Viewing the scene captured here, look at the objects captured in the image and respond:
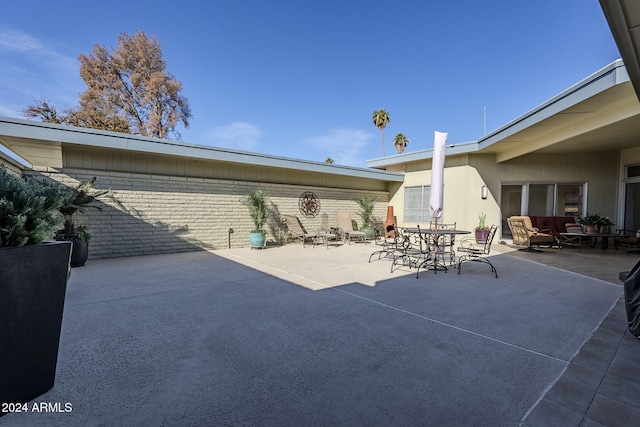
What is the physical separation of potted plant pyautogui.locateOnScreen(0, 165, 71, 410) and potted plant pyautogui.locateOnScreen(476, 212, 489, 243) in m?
11.3

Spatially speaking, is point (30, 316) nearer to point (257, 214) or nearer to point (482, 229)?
point (257, 214)

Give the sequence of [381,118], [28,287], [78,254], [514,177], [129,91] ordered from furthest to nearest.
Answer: [381,118] → [129,91] → [514,177] → [78,254] → [28,287]

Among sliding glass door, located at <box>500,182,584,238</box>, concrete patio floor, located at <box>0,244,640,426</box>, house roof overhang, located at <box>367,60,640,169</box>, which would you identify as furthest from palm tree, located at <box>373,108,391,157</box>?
concrete patio floor, located at <box>0,244,640,426</box>

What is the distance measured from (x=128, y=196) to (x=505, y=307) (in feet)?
28.0

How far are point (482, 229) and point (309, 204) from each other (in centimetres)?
641

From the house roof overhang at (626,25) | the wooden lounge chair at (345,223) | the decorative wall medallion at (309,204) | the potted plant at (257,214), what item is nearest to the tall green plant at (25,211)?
the house roof overhang at (626,25)

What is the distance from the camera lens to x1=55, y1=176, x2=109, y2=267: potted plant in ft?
20.1

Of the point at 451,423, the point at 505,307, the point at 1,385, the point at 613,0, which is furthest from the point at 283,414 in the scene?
the point at 613,0

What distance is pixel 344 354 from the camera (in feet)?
8.06

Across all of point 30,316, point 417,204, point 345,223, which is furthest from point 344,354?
point 417,204

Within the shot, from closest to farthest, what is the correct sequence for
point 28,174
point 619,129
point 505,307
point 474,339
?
1. point 474,339
2. point 505,307
3. point 28,174
4. point 619,129

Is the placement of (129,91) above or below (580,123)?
above

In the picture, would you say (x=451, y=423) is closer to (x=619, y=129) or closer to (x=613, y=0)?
(x=613, y=0)

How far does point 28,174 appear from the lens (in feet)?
21.0
